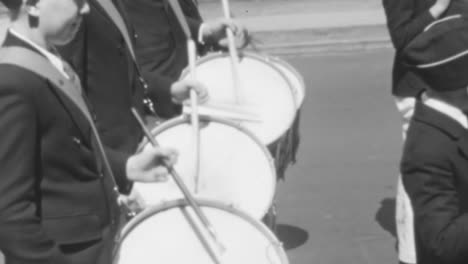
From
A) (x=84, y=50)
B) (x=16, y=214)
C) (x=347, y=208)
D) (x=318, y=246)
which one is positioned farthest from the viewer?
(x=347, y=208)

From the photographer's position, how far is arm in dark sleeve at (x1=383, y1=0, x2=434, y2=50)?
534cm

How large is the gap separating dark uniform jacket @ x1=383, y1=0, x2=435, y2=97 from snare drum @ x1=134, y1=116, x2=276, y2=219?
3.03ft

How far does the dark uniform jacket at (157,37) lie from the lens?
559 centimetres

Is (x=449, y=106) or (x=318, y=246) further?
(x=318, y=246)

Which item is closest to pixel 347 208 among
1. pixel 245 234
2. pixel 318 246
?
pixel 318 246

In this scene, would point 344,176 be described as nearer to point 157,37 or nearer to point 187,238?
point 157,37

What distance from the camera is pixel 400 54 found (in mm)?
5293

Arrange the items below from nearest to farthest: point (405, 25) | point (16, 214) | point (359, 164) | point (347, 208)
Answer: point (16, 214)
point (405, 25)
point (347, 208)
point (359, 164)

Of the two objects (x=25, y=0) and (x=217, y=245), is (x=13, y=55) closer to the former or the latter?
(x=25, y=0)

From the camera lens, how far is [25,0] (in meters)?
3.44

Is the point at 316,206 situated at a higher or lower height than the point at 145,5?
lower

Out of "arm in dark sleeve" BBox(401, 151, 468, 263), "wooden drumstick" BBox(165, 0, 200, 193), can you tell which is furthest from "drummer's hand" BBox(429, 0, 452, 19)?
"arm in dark sleeve" BBox(401, 151, 468, 263)

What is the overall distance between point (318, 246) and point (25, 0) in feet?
11.8

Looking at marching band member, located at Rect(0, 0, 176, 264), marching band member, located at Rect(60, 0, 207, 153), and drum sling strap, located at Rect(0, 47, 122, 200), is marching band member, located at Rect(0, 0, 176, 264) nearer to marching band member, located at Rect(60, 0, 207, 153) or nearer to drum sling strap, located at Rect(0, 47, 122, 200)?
drum sling strap, located at Rect(0, 47, 122, 200)
